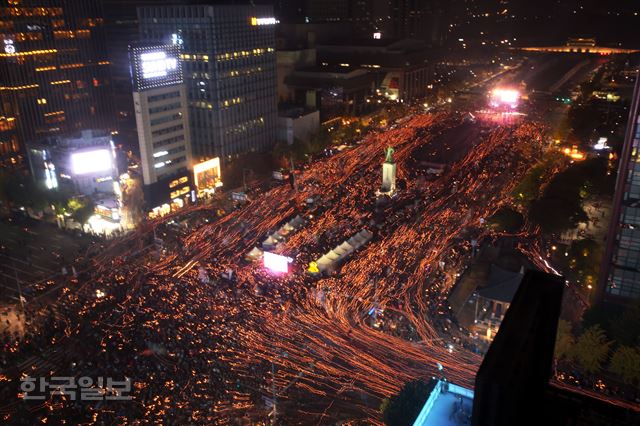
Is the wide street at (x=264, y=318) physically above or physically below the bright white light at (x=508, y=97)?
below

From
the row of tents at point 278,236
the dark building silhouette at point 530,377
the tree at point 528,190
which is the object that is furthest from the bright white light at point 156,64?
the dark building silhouette at point 530,377

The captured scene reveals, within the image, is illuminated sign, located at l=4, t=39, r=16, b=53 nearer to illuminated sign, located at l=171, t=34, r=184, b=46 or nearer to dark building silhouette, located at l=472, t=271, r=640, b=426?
illuminated sign, located at l=171, t=34, r=184, b=46

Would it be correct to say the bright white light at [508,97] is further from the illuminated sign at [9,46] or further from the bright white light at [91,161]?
the illuminated sign at [9,46]

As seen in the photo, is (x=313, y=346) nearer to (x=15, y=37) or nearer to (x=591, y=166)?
(x=591, y=166)

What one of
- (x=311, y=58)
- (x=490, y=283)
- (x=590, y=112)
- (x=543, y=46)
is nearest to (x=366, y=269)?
(x=490, y=283)

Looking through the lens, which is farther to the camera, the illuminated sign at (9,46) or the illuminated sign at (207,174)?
the illuminated sign at (9,46)

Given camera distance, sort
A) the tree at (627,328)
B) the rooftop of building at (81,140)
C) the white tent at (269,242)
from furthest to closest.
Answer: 1. the rooftop of building at (81,140)
2. the white tent at (269,242)
3. the tree at (627,328)
